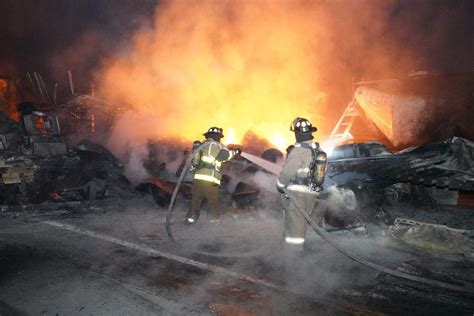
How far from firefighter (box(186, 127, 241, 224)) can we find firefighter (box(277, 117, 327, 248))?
Result: 74.0 inches

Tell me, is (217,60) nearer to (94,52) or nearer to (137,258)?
(94,52)

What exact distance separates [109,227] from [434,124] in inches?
286

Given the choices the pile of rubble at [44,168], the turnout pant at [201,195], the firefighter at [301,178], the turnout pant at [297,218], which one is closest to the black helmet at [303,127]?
the firefighter at [301,178]

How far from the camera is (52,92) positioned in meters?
17.3

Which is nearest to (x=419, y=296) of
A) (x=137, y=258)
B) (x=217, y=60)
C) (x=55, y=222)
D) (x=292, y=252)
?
(x=292, y=252)

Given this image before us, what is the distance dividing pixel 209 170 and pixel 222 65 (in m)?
11.3

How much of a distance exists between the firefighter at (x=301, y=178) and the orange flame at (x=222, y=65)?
11.1 meters

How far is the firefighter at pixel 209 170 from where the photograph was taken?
20.0ft

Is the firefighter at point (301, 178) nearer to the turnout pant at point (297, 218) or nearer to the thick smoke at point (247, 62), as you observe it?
the turnout pant at point (297, 218)

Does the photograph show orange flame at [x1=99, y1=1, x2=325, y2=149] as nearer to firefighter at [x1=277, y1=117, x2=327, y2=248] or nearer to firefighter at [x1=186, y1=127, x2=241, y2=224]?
firefighter at [x1=186, y1=127, x2=241, y2=224]

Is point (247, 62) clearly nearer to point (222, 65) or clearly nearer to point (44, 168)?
point (222, 65)

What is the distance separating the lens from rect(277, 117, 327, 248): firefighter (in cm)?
435

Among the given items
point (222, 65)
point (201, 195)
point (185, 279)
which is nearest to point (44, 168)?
point (201, 195)

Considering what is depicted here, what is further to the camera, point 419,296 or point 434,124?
point 434,124
